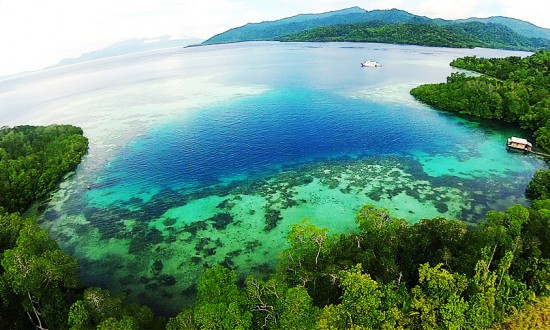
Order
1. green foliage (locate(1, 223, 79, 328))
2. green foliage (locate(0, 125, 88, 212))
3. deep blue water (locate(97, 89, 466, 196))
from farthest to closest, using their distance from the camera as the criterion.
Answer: deep blue water (locate(97, 89, 466, 196))
green foliage (locate(0, 125, 88, 212))
green foliage (locate(1, 223, 79, 328))

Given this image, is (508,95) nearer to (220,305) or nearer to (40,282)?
(220,305)

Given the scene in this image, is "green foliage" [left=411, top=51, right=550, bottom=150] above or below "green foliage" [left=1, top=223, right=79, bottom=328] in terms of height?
above

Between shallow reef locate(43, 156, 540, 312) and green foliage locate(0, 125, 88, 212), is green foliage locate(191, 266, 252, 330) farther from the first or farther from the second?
green foliage locate(0, 125, 88, 212)

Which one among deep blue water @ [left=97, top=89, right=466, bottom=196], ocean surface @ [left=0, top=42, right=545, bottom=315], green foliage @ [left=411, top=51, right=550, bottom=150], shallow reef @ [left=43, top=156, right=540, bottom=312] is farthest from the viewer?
green foliage @ [left=411, top=51, right=550, bottom=150]

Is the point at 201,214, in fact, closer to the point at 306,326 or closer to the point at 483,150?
the point at 306,326

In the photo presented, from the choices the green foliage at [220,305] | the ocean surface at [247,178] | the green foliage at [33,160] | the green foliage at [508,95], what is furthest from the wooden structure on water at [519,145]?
the green foliage at [33,160]

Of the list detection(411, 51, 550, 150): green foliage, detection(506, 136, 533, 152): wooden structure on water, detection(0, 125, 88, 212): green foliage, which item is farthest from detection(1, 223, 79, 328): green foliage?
detection(411, 51, 550, 150): green foliage
